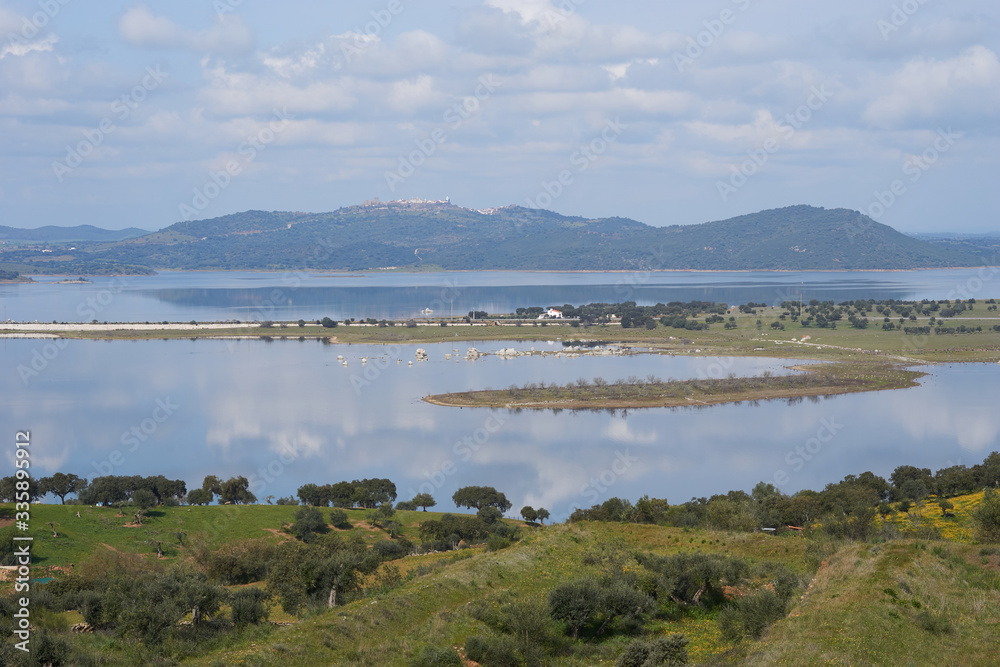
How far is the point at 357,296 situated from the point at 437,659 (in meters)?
113

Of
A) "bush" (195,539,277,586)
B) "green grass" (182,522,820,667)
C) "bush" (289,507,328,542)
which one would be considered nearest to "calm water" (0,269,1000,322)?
"bush" (289,507,328,542)

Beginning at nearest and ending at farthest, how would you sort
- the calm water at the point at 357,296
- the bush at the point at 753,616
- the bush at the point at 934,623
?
the bush at the point at 934,623 → the bush at the point at 753,616 → the calm water at the point at 357,296

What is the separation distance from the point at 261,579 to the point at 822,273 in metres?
177

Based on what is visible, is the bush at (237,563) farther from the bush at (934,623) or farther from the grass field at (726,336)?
the grass field at (726,336)

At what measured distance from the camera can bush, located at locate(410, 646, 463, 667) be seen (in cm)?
934

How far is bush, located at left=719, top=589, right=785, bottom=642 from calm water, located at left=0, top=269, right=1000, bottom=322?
75.5 meters

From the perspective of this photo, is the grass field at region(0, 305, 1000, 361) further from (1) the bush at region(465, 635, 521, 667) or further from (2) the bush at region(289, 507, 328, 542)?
(1) the bush at region(465, 635, 521, 667)

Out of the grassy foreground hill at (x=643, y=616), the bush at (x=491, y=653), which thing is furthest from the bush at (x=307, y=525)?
the bush at (x=491, y=653)

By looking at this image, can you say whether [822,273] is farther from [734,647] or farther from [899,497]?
[734,647]

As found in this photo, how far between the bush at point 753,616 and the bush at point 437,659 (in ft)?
12.8

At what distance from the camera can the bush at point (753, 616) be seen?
35.0 feet

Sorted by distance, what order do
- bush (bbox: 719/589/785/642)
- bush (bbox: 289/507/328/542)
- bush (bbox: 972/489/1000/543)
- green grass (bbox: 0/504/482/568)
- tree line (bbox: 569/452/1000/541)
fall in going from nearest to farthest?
bush (bbox: 719/589/785/642) < bush (bbox: 972/489/1000/543) < tree line (bbox: 569/452/1000/541) < green grass (bbox: 0/504/482/568) < bush (bbox: 289/507/328/542)

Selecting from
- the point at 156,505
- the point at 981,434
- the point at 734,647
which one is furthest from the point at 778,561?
the point at 981,434

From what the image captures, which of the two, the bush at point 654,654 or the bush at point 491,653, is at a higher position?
the bush at point 654,654
